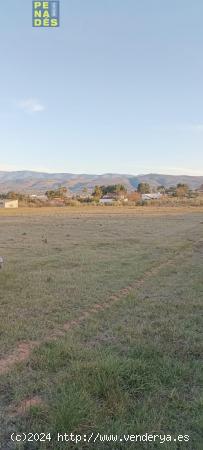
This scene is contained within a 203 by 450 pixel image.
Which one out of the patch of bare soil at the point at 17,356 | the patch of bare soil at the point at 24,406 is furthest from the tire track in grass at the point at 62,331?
the patch of bare soil at the point at 24,406

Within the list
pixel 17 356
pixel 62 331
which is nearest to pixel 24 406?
pixel 17 356

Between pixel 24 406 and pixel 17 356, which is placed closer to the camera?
pixel 24 406

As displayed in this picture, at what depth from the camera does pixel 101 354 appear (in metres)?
4.84

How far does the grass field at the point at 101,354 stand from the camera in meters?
3.50

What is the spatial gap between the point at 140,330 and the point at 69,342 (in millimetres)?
1147

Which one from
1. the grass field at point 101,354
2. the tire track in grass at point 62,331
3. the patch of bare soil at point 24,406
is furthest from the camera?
the tire track in grass at point 62,331

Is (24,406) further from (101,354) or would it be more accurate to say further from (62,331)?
(62,331)

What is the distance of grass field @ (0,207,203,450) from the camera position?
3504 millimetres

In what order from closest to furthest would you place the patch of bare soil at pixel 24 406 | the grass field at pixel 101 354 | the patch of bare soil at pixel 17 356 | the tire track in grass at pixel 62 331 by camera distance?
the grass field at pixel 101 354, the patch of bare soil at pixel 24 406, the patch of bare soil at pixel 17 356, the tire track in grass at pixel 62 331

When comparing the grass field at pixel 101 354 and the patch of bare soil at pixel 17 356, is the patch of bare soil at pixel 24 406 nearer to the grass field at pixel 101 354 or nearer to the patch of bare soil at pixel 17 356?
the grass field at pixel 101 354

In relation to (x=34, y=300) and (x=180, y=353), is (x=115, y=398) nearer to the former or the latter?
(x=180, y=353)

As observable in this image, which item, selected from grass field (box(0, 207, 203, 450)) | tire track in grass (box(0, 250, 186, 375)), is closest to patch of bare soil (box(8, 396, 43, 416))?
grass field (box(0, 207, 203, 450))

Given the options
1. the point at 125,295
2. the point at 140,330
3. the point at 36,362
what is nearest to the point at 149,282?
the point at 125,295

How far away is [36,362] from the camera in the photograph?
15.3 feet
